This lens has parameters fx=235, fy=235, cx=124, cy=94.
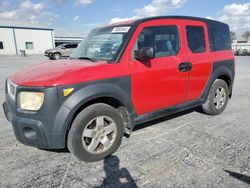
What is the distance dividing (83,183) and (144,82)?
168 cm

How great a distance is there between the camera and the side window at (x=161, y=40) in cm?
373

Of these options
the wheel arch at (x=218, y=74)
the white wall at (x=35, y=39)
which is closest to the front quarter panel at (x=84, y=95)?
the wheel arch at (x=218, y=74)

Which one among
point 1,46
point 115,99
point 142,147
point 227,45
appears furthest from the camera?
point 1,46

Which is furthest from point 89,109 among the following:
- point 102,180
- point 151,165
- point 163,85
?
point 163,85

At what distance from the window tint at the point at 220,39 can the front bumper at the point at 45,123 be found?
3.40 metres

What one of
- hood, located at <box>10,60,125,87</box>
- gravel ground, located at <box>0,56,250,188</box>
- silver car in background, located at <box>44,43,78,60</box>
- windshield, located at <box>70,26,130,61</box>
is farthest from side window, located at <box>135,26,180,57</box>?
silver car in background, located at <box>44,43,78,60</box>

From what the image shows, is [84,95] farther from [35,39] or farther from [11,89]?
[35,39]

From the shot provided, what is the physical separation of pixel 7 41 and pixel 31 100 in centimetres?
4028

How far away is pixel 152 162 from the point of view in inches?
126

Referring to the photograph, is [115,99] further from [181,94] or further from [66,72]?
[181,94]

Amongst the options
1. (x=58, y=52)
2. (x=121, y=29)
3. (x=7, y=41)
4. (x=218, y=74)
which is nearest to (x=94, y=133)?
(x=121, y=29)

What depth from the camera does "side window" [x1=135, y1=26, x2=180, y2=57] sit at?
3732mm

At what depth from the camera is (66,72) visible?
301cm

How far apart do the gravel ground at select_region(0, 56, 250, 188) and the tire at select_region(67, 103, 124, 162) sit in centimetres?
14
